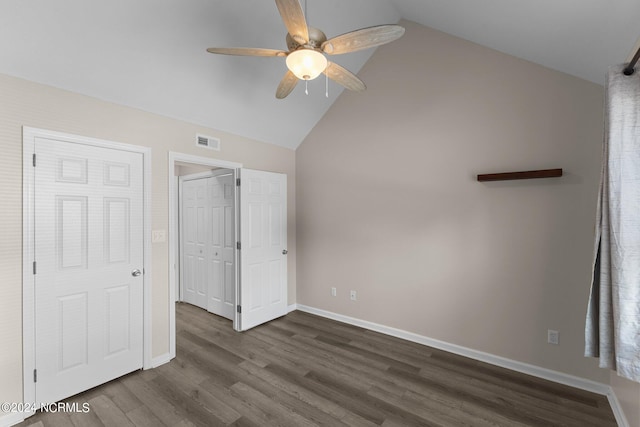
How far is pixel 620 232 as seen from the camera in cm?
148

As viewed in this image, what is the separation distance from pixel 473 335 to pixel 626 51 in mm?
2630

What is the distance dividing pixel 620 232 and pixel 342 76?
1.92m

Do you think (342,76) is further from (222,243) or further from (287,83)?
(222,243)

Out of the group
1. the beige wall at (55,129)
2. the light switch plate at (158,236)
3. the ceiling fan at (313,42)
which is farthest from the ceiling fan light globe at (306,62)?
the light switch plate at (158,236)

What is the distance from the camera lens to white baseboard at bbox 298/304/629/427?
7.52 feet

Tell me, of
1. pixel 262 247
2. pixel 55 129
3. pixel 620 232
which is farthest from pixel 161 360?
pixel 620 232

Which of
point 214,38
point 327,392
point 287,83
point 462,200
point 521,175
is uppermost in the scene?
point 214,38

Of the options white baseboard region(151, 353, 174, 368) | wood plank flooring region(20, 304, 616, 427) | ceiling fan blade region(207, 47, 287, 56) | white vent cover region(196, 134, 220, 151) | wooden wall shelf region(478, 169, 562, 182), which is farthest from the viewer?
white vent cover region(196, 134, 220, 151)

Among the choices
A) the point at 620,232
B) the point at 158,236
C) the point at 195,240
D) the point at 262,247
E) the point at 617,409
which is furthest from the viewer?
the point at 195,240

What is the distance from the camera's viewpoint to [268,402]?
2.25m


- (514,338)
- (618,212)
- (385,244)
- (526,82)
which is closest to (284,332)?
(385,244)

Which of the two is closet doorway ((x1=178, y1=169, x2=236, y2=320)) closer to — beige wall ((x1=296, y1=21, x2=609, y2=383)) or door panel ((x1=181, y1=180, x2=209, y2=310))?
door panel ((x1=181, y1=180, x2=209, y2=310))

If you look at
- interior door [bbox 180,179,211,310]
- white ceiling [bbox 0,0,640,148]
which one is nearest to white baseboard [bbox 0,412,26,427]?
interior door [bbox 180,179,211,310]

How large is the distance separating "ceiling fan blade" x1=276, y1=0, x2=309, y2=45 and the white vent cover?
6.59ft
